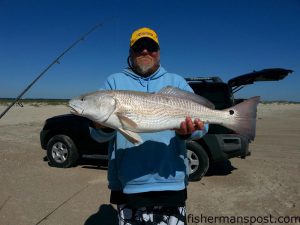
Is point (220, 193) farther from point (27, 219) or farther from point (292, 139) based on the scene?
point (292, 139)

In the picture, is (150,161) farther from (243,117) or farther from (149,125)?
(243,117)

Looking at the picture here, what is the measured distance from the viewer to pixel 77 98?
9.75 feet

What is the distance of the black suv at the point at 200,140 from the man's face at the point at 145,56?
4.53 m

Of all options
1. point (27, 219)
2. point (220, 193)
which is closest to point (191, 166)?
point (220, 193)

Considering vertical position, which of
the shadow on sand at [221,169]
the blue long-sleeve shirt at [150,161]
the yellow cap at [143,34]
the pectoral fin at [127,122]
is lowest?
the shadow on sand at [221,169]

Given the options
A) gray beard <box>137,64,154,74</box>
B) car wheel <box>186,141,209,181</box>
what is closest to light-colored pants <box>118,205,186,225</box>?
gray beard <box>137,64,154,74</box>

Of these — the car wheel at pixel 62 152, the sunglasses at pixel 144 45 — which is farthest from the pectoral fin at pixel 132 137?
the car wheel at pixel 62 152

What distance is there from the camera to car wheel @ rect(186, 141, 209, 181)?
7418 mm

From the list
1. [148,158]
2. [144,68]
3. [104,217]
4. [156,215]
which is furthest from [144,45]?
[104,217]

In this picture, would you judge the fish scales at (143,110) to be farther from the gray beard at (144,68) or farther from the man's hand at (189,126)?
the gray beard at (144,68)

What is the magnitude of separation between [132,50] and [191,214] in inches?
130

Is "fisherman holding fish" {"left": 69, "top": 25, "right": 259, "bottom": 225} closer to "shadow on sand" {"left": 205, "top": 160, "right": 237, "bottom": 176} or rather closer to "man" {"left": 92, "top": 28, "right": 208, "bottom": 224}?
"man" {"left": 92, "top": 28, "right": 208, "bottom": 224}

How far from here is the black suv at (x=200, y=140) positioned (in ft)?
24.7

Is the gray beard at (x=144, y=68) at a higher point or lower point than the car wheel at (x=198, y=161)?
higher
